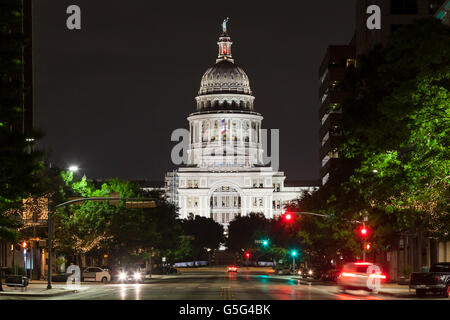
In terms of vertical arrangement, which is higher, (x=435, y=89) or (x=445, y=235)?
(x=435, y=89)

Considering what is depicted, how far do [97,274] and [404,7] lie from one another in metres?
35.4

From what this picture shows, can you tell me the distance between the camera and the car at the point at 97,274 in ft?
291

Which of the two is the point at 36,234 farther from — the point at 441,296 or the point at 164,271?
the point at 164,271

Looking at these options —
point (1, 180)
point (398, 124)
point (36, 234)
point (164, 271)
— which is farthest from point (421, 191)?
point (164, 271)

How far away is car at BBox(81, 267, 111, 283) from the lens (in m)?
88.6

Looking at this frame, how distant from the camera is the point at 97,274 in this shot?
88438 mm

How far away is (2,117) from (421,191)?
68.3 ft

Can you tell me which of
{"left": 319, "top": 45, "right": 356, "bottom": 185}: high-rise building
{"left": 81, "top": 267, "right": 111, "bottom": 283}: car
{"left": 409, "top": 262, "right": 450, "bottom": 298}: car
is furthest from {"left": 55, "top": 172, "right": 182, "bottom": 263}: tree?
{"left": 409, "top": 262, "right": 450, "bottom": 298}: car

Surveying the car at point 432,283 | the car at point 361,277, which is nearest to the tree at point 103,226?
the car at point 361,277

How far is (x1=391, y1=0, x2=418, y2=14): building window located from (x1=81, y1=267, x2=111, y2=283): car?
3385cm

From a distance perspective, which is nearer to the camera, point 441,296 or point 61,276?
point 441,296

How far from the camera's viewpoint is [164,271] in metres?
140

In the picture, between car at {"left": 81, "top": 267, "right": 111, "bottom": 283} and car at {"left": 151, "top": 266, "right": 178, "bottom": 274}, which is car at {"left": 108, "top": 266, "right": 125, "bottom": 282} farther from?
car at {"left": 151, "top": 266, "right": 178, "bottom": 274}

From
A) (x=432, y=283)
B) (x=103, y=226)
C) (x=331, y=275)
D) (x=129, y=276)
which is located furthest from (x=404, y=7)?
(x=432, y=283)
